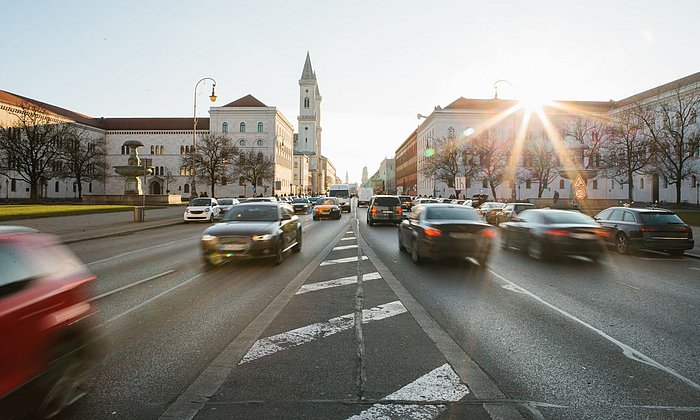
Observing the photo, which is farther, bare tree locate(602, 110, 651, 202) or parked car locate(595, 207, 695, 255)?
bare tree locate(602, 110, 651, 202)

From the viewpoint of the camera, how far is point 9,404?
116 inches

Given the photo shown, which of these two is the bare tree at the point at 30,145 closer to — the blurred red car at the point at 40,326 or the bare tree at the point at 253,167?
the bare tree at the point at 253,167

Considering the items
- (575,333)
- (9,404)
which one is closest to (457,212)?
(575,333)

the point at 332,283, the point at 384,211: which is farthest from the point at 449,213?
the point at 384,211

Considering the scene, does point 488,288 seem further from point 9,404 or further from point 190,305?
point 9,404

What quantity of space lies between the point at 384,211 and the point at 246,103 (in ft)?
270

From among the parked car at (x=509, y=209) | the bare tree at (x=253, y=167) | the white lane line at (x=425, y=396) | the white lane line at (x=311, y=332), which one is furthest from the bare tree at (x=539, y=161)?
the white lane line at (x=425, y=396)

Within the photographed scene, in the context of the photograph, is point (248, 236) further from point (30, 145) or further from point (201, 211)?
point (30, 145)

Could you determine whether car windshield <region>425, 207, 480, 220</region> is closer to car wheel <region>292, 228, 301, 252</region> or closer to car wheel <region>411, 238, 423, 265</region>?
car wheel <region>411, 238, 423, 265</region>

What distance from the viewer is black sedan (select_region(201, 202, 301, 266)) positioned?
1100 cm

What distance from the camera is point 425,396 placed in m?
3.91

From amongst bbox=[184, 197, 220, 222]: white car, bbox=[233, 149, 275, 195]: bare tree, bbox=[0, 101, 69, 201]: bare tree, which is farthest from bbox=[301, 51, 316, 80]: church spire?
bbox=[184, 197, 220, 222]: white car

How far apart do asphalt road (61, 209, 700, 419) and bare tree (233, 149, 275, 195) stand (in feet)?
251

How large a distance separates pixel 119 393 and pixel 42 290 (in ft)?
3.64
